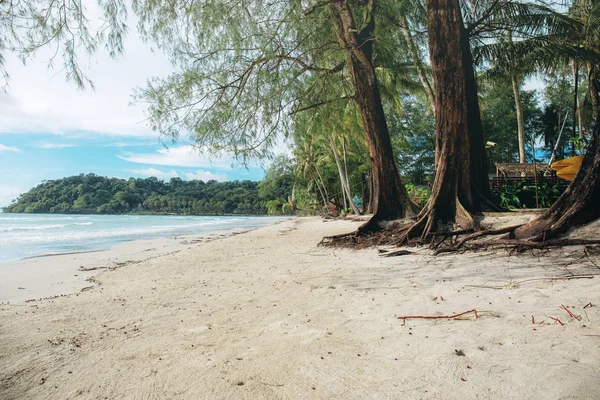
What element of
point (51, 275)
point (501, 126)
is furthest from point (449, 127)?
point (501, 126)

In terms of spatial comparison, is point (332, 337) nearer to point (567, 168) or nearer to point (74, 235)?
point (567, 168)

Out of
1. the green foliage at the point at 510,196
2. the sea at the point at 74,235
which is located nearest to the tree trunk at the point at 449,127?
the green foliage at the point at 510,196

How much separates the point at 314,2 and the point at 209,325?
6.89 metres

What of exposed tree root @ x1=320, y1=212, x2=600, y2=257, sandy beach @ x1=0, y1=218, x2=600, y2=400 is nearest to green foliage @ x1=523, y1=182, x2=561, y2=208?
exposed tree root @ x1=320, y1=212, x2=600, y2=257

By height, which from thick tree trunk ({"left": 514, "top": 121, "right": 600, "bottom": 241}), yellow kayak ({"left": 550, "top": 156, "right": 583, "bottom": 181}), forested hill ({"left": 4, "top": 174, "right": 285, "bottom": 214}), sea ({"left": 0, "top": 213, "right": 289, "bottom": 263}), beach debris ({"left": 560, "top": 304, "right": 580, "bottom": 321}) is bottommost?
sea ({"left": 0, "top": 213, "right": 289, "bottom": 263})

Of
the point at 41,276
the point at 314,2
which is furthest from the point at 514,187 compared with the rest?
the point at 41,276

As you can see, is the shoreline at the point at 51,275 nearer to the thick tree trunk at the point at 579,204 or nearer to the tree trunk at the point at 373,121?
the tree trunk at the point at 373,121

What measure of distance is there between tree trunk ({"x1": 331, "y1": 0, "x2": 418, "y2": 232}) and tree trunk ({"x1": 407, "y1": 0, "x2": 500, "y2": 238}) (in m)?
1.63

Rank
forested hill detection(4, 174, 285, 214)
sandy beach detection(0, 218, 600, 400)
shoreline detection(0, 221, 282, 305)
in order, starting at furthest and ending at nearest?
1. forested hill detection(4, 174, 285, 214)
2. shoreline detection(0, 221, 282, 305)
3. sandy beach detection(0, 218, 600, 400)

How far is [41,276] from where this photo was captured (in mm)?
6434

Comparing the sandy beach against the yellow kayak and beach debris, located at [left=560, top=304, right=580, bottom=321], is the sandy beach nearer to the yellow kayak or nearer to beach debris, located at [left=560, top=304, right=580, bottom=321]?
beach debris, located at [left=560, top=304, right=580, bottom=321]

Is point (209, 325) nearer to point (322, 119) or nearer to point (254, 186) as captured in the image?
point (322, 119)

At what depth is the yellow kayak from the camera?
37.0 ft

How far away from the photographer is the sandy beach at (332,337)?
1.86m
